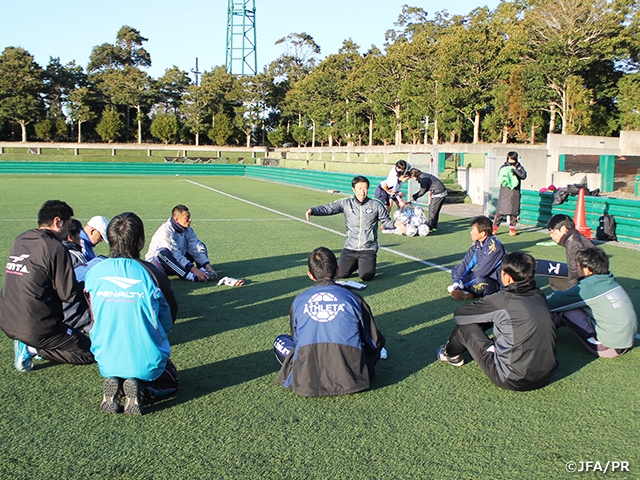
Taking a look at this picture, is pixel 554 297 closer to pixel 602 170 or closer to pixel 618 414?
pixel 618 414

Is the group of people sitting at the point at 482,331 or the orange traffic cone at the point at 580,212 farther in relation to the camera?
the orange traffic cone at the point at 580,212

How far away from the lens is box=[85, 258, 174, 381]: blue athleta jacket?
3.84m

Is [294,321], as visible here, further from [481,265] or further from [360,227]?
[360,227]

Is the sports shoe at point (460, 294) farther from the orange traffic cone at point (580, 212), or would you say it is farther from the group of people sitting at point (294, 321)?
the orange traffic cone at point (580, 212)

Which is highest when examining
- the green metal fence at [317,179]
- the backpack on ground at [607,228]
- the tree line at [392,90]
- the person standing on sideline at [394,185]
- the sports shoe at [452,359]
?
the tree line at [392,90]

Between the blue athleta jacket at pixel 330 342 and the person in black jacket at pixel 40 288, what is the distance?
5.91 ft

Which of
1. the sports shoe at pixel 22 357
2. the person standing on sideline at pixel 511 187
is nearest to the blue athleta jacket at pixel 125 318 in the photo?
the sports shoe at pixel 22 357

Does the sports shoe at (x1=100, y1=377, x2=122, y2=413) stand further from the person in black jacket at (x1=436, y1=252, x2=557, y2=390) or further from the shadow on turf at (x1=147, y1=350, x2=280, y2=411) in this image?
the person in black jacket at (x1=436, y1=252, x2=557, y2=390)

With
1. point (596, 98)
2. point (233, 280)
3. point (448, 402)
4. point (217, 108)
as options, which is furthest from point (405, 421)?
point (217, 108)

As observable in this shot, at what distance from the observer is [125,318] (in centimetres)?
386

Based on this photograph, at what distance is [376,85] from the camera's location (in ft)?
187

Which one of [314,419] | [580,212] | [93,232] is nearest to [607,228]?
[580,212]

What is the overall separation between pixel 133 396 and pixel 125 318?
535 mm

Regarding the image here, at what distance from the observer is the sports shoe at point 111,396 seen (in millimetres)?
3941
